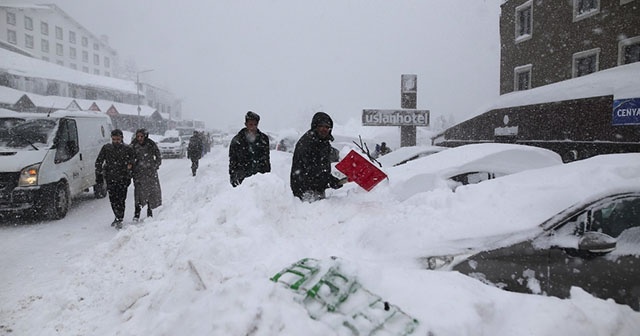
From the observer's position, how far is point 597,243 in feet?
9.63

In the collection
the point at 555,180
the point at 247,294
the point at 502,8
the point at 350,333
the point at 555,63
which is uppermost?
the point at 502,8

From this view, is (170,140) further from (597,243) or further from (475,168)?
(597,243)

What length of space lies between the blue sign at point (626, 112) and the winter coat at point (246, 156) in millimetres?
10962

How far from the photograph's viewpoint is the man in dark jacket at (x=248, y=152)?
6117mm

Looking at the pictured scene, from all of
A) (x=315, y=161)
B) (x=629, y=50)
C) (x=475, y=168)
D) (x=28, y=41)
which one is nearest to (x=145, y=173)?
(x=315, y=161)

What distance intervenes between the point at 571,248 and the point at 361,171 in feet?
9.90

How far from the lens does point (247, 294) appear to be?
2504 mm

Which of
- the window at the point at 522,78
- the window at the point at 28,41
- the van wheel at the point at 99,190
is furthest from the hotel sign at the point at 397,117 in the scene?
the window at the point at 28,41

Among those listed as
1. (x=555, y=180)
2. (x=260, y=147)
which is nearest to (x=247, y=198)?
(x=260, y=147)

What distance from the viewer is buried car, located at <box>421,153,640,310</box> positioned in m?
3.01

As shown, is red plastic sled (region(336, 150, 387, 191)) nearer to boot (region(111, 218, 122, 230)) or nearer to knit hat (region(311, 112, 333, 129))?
knit hat (region(311, 112, 333, 129))

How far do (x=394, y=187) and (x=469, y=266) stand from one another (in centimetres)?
296

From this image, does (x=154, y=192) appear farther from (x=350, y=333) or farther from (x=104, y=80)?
(x=104, y=80)

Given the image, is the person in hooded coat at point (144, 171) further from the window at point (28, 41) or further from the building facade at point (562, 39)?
the window at point (28, 41)
